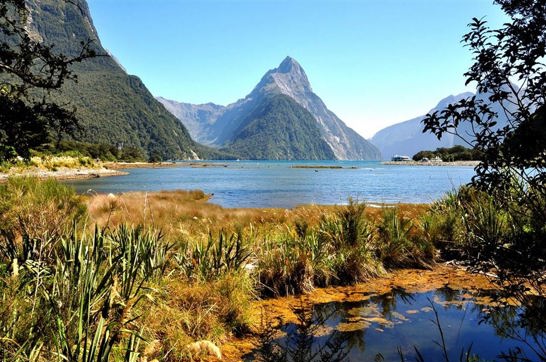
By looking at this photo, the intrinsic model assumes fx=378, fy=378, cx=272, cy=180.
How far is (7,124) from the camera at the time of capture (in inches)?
215

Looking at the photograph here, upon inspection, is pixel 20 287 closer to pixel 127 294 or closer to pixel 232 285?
pixel 127 294

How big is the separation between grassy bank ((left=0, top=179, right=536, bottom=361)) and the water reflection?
113 cm

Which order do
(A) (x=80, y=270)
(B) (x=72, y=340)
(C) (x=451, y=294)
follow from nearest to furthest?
(B) (x=72, y=340) → (A) (x=80, y=270) → (C) (x=451, y=294)

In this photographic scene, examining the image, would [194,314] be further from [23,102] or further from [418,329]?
[23,102]

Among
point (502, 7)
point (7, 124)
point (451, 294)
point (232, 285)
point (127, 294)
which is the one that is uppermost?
point (502, 7)

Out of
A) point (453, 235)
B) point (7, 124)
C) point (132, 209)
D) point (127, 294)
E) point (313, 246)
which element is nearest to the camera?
point (127, 294)

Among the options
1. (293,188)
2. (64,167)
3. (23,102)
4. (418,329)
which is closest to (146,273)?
(23,102)

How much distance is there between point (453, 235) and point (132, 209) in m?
13.9

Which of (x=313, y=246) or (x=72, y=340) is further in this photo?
(x=313, y=246)

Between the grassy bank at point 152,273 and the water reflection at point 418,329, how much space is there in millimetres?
1132

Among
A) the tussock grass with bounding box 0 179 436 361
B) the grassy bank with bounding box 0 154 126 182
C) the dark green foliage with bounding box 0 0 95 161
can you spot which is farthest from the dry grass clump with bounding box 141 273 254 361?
the grassy bank with bounding box 0 154 126 182

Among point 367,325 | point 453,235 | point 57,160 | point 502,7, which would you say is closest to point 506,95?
point 502,7

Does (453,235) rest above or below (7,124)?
below

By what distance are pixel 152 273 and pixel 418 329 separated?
463 centimetres
